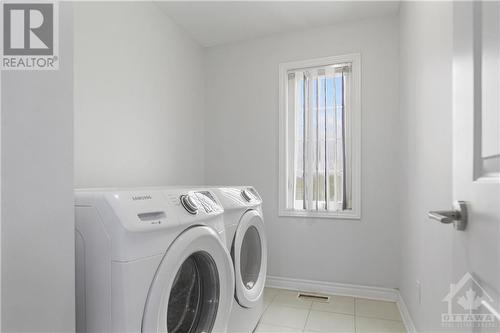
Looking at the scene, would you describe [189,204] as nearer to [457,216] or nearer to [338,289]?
[457,216]

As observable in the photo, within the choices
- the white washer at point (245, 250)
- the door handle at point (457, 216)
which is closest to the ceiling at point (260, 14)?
the white washer at point (245, 250)

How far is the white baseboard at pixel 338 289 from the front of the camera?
243 cm

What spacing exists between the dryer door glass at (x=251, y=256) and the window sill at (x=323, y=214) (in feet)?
2.50

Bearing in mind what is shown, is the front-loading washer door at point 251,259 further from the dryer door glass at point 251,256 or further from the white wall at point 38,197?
the white wall at point 38,197

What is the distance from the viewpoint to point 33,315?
0.70 meters

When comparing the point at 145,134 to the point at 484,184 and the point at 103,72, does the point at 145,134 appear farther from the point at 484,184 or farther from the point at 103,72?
the point at 484,184

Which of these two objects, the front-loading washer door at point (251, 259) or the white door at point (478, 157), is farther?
the front-loading washer door at point (251, 259)

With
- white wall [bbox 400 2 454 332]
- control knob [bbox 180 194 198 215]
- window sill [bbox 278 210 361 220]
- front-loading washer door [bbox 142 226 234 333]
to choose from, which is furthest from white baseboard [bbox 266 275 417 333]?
control knob [bbox 180 194 198 215]

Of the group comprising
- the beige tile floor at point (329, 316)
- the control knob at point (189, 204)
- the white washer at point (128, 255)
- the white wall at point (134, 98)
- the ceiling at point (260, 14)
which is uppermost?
the ceiling at point (260, 14)

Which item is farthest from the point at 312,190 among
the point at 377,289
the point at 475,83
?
the point at 475,83

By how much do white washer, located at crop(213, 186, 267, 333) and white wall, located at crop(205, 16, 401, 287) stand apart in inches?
30.4

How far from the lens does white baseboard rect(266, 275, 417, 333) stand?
2.43 meters

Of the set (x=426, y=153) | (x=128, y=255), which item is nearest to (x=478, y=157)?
(x=128, y=255)

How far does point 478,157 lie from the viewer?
0.57m
